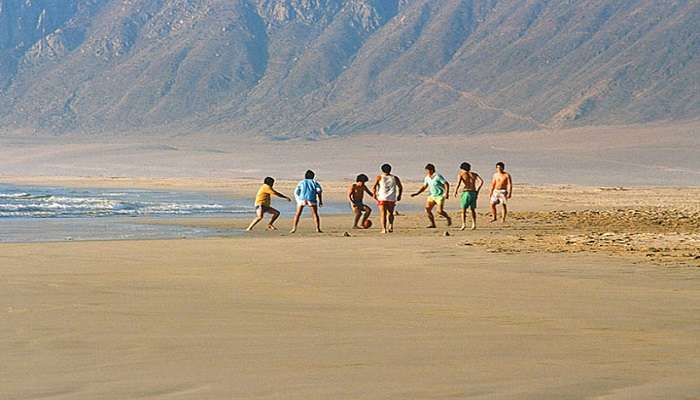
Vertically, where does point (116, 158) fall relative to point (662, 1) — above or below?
below

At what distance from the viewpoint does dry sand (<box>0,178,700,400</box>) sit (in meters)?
6.19

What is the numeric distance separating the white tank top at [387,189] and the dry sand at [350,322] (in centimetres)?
457

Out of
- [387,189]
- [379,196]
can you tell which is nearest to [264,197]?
[379,196]

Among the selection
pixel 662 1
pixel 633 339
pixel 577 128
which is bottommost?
pixel 633 339

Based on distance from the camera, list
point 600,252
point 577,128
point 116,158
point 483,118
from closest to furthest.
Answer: point 600,252, point 116,158, point 577,128, point 483,118

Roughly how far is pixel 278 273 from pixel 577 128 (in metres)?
82.2

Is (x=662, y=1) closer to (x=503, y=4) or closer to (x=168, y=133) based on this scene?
(x=503, y=4)

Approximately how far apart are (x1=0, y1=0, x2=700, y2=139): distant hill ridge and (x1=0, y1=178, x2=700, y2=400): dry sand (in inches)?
3227

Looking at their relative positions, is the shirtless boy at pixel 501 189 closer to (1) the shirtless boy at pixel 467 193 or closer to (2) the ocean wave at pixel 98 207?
(1) the shirtless boy at pixel 467 193

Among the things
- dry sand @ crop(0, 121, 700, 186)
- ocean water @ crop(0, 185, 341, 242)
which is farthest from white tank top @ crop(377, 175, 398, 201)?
dry sand @ crop(0, 121, 700, 186)

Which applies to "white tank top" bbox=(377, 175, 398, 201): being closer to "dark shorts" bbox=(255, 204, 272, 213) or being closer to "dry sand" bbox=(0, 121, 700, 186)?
"dark shorts" bbox=(255, 204, 272, 213)

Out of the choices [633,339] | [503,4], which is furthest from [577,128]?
[633,339]

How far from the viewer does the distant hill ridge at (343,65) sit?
100438 mm

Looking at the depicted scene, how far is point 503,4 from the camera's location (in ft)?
407
